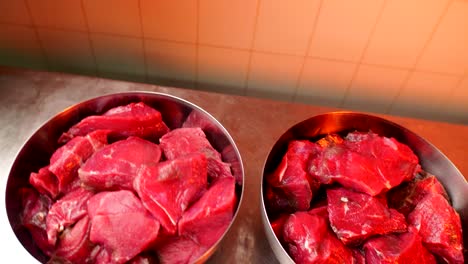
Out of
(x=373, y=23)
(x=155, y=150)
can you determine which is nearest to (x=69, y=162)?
(x=155, y=150)

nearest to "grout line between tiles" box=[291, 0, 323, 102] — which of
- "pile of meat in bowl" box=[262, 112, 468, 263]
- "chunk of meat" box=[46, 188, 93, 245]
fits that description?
"pile of meat in bowl" box=[262, 112, 468, 263]

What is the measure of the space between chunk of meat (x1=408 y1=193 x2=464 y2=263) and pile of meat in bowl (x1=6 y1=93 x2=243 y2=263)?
25.2 inches

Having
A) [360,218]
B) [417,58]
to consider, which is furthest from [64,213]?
[417,58]

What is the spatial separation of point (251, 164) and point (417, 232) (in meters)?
0.66

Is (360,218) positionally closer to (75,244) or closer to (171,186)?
(171,186)

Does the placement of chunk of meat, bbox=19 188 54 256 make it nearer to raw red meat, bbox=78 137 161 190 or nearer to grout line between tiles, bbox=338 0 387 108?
raw red meat, bbox=78 137 161 190

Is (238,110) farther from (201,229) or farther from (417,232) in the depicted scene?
(417,232)

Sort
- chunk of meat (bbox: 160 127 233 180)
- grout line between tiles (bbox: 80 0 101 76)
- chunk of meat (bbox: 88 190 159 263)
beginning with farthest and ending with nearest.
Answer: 1. grout line between tiles (bbox: 80 0 101 76)
2. chunk of meat (bbox: 160 127 233 180)
3. chunk of meat (bbox: 88 190 159 263)

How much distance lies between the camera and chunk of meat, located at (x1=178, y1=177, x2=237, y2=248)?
1101 millimetres

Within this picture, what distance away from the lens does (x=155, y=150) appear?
1.28 metres

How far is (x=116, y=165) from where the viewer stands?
1.17 m

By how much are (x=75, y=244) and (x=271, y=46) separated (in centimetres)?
122

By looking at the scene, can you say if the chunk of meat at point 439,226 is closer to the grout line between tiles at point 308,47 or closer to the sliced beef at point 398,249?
the sliced beef at point 398,249

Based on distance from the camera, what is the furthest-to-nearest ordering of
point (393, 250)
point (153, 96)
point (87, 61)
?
point (87, 61) → point (153, 96) → point (393, 250)
